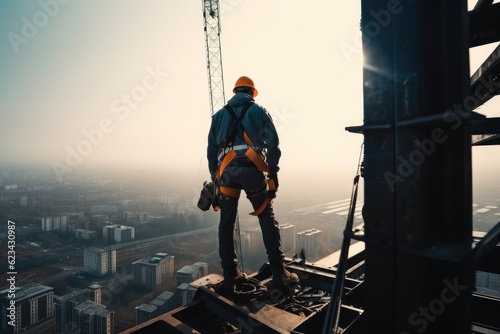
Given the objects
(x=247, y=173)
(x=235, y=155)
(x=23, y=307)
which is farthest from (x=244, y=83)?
(x=23, y=307)

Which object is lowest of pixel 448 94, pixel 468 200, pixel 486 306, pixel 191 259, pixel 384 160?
pixel 191 259

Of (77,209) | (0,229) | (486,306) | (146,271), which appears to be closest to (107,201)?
(77,209)

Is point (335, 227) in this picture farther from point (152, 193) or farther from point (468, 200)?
point (152, 193)

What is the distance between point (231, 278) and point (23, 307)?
1250 inches

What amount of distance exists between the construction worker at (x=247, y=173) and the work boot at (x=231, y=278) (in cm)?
1

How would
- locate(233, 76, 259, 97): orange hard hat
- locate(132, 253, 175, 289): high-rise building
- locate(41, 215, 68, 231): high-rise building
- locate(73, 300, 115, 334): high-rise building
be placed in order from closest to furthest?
locate(233, 76, 259, 97): orange hard hat
locate(73, 300, 115, 334): high-rise building
locate(132, 253, 175, 289): high-rise building
locate(41, 215, 68, 231): high-rise building

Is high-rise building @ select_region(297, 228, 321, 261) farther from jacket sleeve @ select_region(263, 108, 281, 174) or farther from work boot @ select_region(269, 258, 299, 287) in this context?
jacket sleeve @ select_region(263, 108, 281, 174)

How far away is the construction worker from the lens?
327cm

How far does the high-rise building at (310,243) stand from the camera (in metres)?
29.2

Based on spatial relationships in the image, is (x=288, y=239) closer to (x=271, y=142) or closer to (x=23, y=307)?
(x=23, y=307)

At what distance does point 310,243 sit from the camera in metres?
29.5

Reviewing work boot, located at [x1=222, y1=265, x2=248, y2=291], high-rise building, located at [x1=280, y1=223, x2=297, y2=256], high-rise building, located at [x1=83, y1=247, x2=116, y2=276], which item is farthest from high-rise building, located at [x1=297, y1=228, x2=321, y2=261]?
work boot, located at [x1=222, y1=265, x2=248, y2=291]

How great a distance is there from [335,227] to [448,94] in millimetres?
43990

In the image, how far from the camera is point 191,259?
42.4m
